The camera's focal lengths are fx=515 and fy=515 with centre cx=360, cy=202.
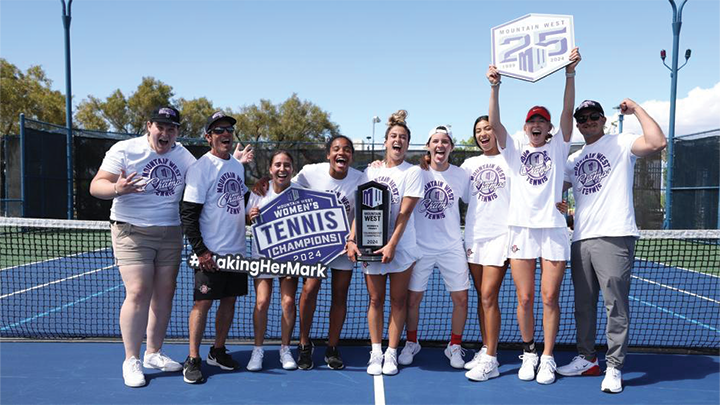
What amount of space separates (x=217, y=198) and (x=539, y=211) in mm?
2547

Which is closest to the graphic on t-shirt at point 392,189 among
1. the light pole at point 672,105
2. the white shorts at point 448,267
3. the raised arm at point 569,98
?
the white shorts at point 448,267

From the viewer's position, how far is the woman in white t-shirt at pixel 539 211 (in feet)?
13.2

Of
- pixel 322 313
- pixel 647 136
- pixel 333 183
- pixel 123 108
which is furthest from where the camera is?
pixel 123 108

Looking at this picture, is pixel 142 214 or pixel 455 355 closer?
pixel 142 214

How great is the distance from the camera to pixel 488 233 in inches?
168

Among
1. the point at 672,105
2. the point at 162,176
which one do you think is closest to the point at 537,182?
the point at 162,176

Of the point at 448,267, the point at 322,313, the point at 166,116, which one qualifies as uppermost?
the point at 166,116

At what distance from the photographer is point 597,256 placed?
159 inches

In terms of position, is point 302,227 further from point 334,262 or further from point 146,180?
point 146,180

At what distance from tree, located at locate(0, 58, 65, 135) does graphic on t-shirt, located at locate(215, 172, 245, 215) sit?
3019cm

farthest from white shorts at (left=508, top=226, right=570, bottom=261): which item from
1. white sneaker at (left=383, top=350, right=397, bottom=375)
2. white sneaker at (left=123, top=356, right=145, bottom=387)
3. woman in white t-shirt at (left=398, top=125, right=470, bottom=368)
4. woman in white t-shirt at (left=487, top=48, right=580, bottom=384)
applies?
white sneaker at (left=123, top=356, right=145, bottom=387)

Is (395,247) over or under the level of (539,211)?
under

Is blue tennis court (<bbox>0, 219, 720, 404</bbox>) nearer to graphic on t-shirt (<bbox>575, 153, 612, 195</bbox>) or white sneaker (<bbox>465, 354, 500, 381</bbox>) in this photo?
white sneaker (<bbox>465, 354, 500, 381</bbox>)

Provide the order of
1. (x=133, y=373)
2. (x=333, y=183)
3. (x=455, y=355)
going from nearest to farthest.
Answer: (x=133, y=373), (x=333, y=183), (x=455, y=355)
